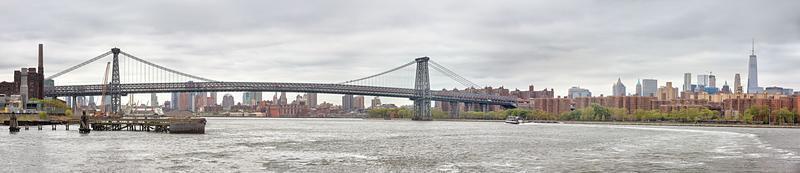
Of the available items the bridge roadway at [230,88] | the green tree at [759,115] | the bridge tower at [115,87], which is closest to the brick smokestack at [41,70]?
the bridge roadway at [230,88]

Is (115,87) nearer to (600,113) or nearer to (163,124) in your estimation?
(163,124)

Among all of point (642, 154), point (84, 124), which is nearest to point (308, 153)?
point (642, 154)

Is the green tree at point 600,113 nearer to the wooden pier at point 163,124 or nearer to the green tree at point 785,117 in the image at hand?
the green tree at point 785,117

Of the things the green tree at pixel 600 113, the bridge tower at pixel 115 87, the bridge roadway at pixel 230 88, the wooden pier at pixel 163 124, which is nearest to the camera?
the wooden pier at pixel 163 124

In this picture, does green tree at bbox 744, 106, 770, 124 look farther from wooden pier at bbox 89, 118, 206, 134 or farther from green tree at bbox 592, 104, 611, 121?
wooden pier at bbox 89, 118, 206, 134

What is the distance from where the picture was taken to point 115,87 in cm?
15262

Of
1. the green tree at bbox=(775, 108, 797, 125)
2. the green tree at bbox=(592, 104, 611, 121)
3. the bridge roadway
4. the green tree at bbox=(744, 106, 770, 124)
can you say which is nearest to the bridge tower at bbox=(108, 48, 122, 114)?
the bridge roadway

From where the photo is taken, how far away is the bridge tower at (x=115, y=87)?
15238 centimetres

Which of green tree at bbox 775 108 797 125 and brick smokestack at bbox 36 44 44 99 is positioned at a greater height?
brick smokestack at bbox 36 44 44 99

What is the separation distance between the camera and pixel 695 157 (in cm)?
4450

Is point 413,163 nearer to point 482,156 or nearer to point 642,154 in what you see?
point 482,156

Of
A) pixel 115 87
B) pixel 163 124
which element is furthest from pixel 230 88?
pixel 163 124

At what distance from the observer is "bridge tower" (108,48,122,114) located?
500 feet

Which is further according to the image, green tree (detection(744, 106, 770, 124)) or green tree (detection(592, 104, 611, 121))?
green tree (detection(592, 104, 611, 121))
